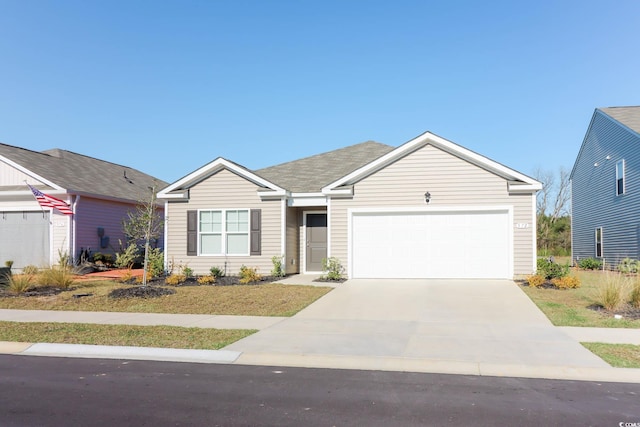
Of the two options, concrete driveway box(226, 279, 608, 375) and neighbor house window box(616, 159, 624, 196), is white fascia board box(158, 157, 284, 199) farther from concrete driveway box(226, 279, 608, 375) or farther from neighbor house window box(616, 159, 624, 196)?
neighbor house window box(616, 159, 624, 196)

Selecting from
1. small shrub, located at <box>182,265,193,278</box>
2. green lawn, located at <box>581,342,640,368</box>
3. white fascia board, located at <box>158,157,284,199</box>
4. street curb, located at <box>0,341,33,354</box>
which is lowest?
street curb, located at <box>0,341,33,354</box>

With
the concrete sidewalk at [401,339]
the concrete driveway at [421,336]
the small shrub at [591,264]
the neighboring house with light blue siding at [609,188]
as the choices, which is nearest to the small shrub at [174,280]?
the concrete sidewalk at [401,339]

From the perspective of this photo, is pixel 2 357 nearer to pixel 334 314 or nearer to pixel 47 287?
pixel 334 314

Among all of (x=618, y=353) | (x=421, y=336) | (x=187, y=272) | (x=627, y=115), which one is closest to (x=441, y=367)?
(x=421, y=336)

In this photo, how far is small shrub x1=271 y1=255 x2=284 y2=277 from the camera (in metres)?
18.0

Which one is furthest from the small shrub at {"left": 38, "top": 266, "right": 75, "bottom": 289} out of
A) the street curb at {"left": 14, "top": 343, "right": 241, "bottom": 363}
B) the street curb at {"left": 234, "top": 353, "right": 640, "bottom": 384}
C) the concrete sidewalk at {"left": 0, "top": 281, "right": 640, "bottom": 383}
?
the street curb at {"left": 234, "top": 353, "right": 640, "bottom": 384}

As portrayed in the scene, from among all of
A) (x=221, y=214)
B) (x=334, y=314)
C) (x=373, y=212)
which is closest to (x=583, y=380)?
(x=334, y=314)

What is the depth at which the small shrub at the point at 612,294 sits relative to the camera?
1127cm

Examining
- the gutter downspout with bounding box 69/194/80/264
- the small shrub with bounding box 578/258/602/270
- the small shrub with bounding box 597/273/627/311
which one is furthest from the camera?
the small shrub with bounding box 578/258/602/270

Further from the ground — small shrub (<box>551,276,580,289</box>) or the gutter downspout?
the gutter downspout

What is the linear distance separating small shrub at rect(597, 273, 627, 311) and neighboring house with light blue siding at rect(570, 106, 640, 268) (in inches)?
437

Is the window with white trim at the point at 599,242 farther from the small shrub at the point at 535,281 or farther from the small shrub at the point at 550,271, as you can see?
the small shrub at the point at 535,281

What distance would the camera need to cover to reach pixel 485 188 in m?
16.9

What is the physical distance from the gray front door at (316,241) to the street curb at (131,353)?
1180cm
